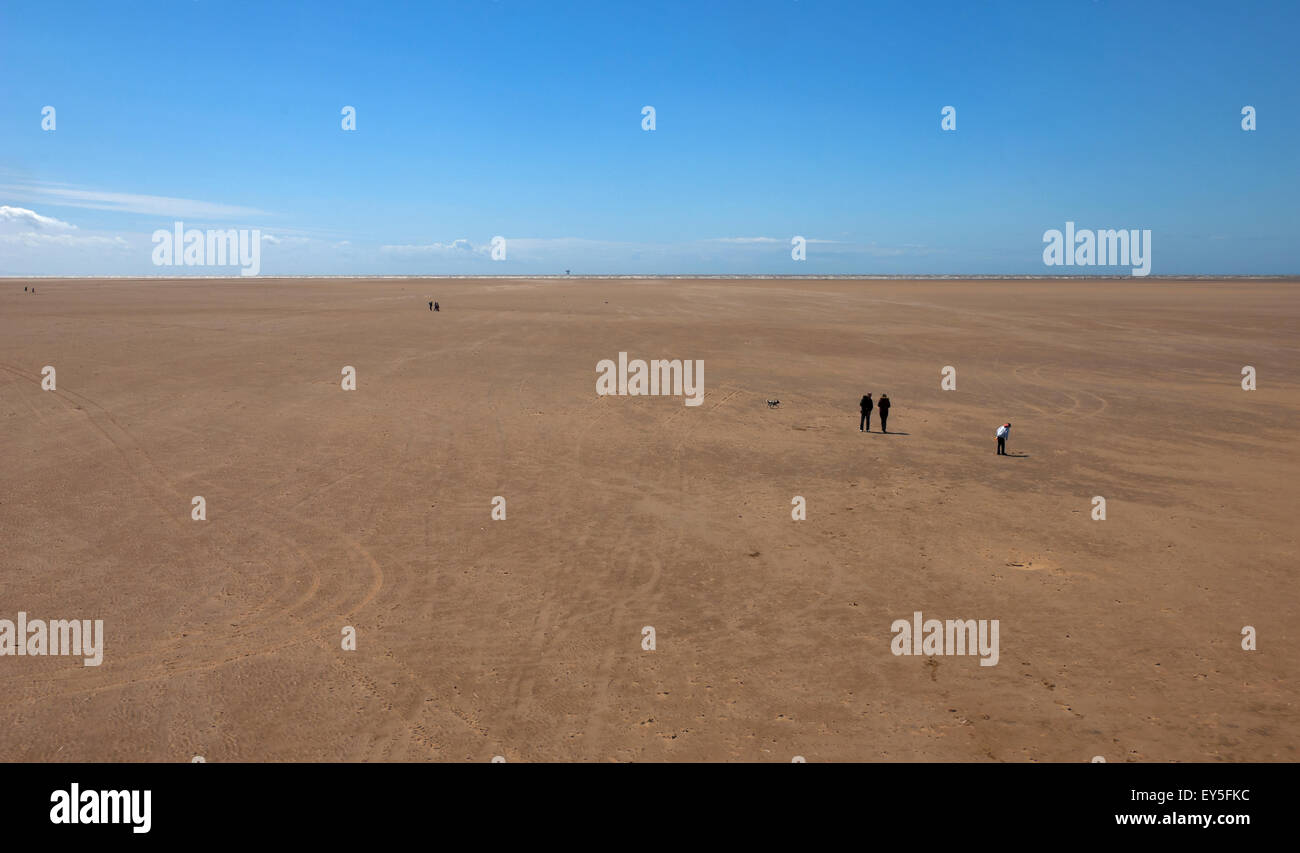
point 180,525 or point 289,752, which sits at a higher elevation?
point 180,525

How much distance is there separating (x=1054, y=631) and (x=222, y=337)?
162 feet

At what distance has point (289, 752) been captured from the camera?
7.93 m

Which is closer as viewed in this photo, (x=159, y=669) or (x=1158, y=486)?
(x=159, y=669)

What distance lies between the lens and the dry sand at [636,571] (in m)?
8.45

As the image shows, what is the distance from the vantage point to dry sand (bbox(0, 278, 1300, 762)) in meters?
8.45

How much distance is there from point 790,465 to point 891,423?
6.82m

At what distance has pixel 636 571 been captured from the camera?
1275 centimetres

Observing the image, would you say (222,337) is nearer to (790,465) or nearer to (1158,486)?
(790,465)
